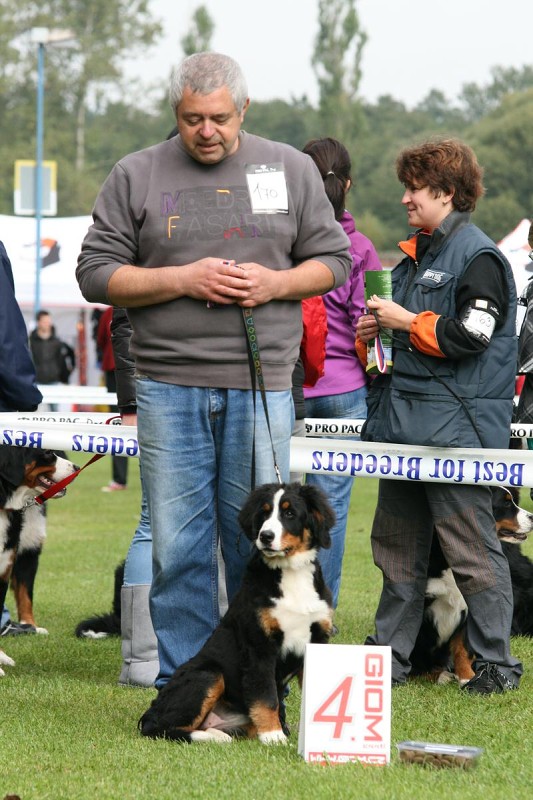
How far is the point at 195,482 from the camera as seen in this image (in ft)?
13.6

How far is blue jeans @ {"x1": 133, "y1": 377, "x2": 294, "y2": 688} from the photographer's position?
408 centimetres

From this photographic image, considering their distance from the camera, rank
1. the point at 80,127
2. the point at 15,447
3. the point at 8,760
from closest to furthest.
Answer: the point at 8,760, the point at 15,447, the point at 80,127

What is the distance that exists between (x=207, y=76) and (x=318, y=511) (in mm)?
1521

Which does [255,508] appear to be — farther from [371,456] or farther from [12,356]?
[12,356]

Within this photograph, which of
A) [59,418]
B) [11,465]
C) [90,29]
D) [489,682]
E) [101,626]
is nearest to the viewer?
[489,682]

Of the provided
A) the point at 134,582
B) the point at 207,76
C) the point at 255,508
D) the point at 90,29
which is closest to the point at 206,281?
the point at 207,76

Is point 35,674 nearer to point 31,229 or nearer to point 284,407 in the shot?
point 284,407

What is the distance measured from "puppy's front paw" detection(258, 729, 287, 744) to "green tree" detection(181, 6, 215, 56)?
2431 inches

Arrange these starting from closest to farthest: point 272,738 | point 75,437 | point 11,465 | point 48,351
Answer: point 272,738 → point 75,437 → point 11,465 → point 48,351

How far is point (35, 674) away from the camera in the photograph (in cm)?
566

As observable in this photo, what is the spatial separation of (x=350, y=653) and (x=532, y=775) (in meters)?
0.66

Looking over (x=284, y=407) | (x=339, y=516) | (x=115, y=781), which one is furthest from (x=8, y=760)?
(x=339, y=516)

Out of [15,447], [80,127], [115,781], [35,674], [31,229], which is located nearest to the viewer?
[115,781]

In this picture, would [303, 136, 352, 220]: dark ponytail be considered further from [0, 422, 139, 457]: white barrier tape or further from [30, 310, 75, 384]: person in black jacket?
[30, 310, 75, 384]: person in black jacket
